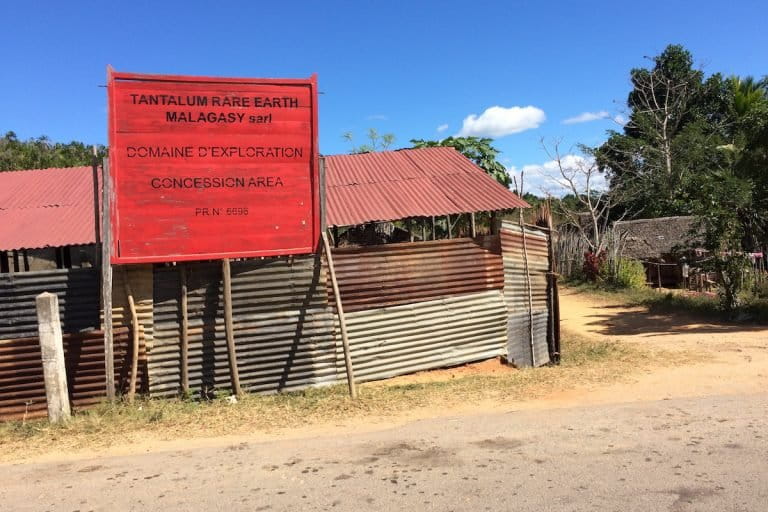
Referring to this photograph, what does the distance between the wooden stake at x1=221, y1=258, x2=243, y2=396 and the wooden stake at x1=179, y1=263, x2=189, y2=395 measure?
447 mm

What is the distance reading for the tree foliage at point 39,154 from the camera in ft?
71.0

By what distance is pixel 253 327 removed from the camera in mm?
6887

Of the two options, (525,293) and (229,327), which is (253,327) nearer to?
(229,327)

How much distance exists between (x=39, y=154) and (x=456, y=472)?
24847mm

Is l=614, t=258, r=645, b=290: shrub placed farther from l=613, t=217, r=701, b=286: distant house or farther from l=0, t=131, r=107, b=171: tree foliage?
l=0, t=131, r=107, b=171: tree foliage

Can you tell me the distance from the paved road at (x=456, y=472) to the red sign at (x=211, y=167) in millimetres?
2646

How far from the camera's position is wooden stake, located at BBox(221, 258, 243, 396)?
666 cm

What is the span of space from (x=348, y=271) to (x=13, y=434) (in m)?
3.97

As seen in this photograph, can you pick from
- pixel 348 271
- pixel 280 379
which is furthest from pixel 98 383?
pixel 348 271

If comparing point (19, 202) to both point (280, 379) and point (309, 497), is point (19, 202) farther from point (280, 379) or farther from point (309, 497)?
point (309, 497)

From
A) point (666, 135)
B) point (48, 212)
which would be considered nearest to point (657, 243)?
point (666, 135)

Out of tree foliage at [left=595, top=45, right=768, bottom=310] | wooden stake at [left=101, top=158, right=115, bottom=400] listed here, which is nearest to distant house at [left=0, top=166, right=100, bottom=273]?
wooden stake at [left=101, top=158, right=115, bottom=400]

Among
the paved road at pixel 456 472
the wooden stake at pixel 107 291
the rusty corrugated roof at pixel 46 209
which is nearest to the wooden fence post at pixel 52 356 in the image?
the wooden stake at pixel 107 291

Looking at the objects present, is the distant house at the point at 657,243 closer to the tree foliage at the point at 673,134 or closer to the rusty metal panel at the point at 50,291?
the tree foliage at the point at 673,134
